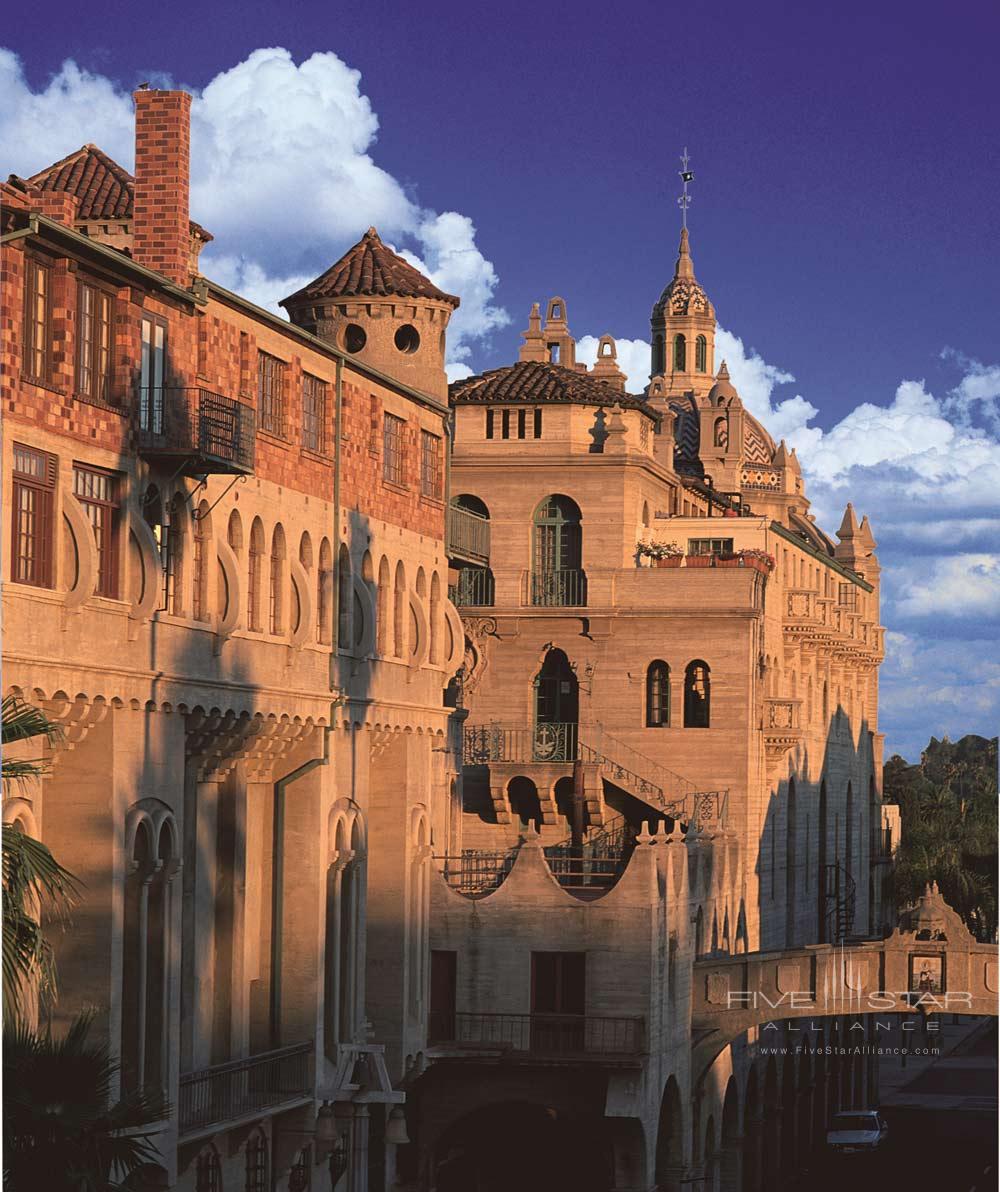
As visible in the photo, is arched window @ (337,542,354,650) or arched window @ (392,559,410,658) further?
arched window @ (392,559,410,658)

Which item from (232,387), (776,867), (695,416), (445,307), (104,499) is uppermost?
(695,416)

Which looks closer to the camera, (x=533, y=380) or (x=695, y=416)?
(x=533, y=380)

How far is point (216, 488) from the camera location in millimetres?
50719

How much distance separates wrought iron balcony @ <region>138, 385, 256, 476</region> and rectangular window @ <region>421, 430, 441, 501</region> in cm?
1442

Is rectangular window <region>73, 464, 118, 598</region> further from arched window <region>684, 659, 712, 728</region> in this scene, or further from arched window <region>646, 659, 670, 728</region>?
arched window <region>684, 659, 712, 728</region>

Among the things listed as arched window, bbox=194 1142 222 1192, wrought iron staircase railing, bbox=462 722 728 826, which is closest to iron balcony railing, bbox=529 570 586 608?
wrought iron staircase railing, bbox=462 722 728 826

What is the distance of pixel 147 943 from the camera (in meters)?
47.7

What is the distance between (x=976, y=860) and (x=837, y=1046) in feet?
171

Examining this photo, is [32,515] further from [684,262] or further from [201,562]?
[684,262]

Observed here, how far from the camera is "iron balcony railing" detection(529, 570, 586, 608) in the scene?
8669 cm

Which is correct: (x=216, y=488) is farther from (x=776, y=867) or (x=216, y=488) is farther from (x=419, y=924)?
(x=776, y=867)

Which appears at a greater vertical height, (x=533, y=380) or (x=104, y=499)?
(x=533, y=380)

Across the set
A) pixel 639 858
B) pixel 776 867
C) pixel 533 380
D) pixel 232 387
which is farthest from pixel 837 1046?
pixel 232 387

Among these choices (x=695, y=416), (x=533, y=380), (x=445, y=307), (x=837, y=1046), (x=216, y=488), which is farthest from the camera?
(x=695, y=416)
